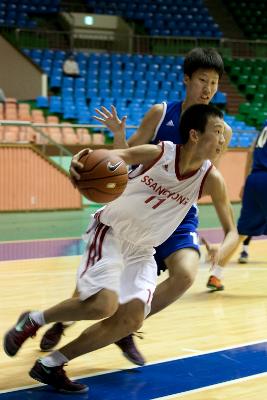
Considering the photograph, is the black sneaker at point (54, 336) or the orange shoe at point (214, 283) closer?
the black sneaker at point (54, 336)

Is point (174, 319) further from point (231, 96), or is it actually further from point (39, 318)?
point (231, 96)

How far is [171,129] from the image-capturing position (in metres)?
4.60

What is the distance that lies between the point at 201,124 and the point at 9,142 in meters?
11.0

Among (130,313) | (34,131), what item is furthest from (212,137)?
(34,131)

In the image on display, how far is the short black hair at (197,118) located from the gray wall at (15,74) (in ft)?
55.2

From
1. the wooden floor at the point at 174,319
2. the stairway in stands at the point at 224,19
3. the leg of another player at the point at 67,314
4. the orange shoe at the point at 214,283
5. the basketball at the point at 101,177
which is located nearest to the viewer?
the basketball at the point at 101,177

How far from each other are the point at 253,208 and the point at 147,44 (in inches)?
734

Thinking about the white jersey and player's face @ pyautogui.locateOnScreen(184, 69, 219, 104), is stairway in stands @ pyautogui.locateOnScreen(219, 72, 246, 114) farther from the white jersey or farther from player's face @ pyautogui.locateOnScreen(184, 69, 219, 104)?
the white jersey

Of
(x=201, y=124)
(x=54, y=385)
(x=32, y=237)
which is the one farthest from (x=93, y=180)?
(x=32, y=237)

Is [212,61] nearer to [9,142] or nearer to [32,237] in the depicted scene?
[32,237]

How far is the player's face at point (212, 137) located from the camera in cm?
378

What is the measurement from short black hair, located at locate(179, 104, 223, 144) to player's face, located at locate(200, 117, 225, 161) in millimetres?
25

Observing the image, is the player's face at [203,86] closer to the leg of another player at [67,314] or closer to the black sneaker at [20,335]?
the leg of another player at [67,314]

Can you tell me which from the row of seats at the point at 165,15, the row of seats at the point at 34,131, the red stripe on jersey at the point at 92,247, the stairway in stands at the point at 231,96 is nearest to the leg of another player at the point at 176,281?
the red stripe on jersey at the point at 92,247
